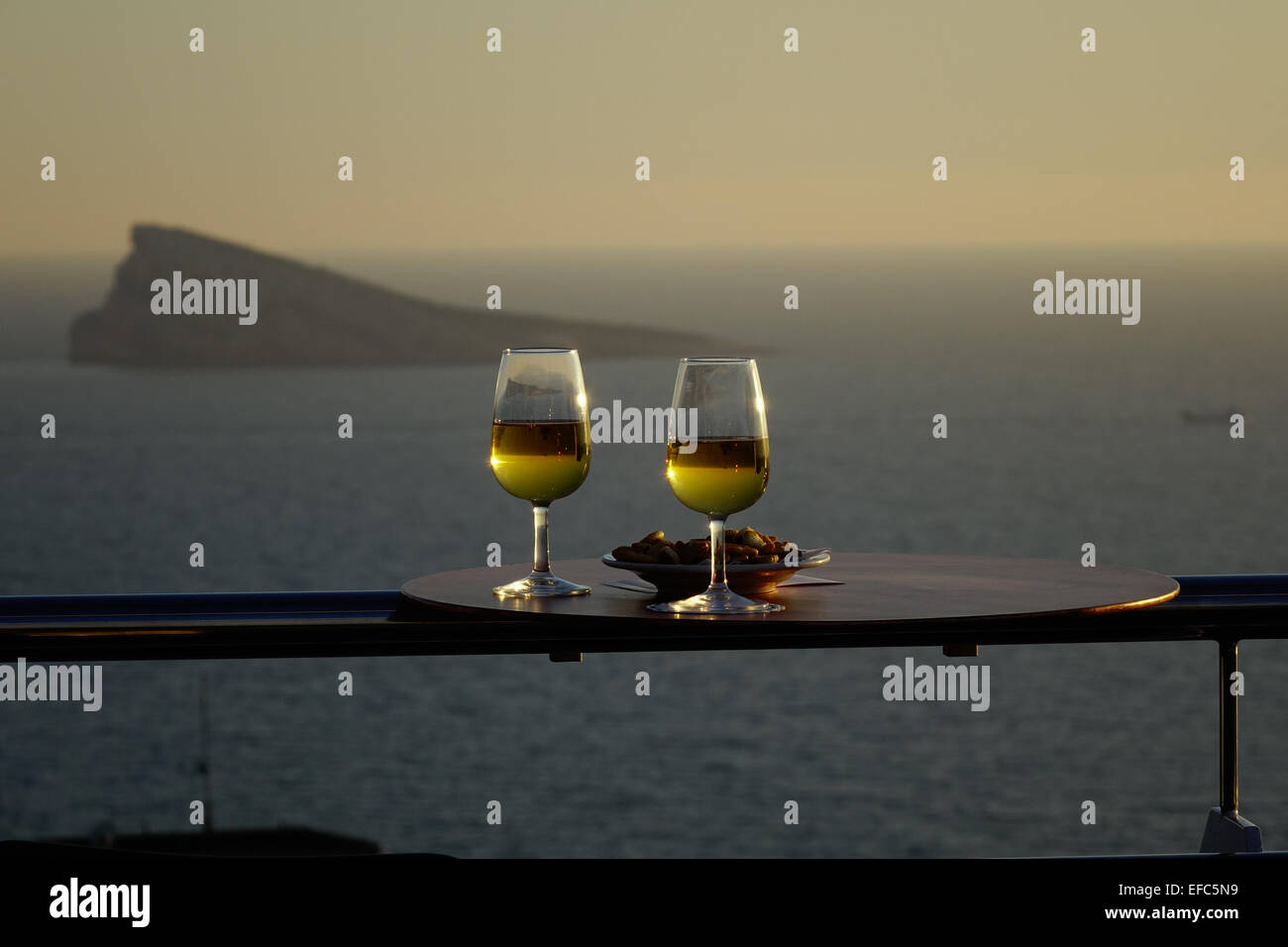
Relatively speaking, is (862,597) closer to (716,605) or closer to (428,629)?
(716,605)

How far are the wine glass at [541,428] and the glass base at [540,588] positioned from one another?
7cm

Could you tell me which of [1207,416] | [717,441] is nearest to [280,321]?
[1207,416]

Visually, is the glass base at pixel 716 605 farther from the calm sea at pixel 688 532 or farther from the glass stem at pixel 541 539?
the calm sea at pixel 688 532

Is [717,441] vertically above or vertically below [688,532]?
above

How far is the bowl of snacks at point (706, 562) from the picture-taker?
1893 mm

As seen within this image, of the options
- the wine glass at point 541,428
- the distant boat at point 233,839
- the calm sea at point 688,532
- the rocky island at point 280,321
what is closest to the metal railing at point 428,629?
the wine glass at point 541,428

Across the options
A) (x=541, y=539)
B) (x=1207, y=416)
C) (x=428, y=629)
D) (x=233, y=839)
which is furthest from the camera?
(x=1207, y=416)

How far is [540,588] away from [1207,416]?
10297 cm

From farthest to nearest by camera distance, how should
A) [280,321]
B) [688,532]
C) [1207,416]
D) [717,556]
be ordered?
[1207,416] → [280,321] → [688,532] → [717,556]

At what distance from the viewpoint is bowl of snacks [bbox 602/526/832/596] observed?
1893 millimetres

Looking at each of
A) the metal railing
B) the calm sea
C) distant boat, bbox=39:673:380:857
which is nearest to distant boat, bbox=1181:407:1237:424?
the calm sea

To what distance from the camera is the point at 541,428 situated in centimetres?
203

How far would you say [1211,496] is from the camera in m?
84.5
